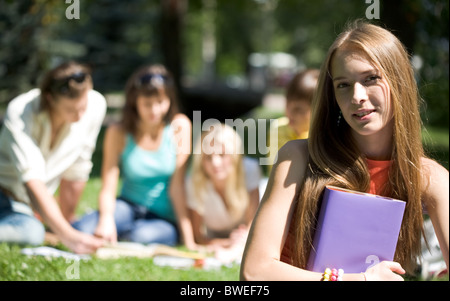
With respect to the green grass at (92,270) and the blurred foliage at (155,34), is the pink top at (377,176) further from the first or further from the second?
the green grass at (92,270)

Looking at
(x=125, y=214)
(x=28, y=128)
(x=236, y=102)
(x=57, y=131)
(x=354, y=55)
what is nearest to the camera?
(x=354, y=55)

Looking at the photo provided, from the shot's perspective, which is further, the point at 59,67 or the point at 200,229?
the point at 200,229

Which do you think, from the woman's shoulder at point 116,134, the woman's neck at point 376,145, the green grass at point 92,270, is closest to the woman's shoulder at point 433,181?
the woman's neck at point 376,145

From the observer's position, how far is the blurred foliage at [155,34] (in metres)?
4.25

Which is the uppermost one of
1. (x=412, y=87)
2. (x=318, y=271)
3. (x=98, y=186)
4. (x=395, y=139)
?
(x=412, y=87)

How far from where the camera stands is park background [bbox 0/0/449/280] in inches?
125

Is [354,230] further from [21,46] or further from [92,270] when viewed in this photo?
[21,46]

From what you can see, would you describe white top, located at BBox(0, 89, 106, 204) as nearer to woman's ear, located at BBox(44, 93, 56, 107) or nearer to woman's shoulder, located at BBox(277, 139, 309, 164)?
woman's ear, located at BBox(44, 93, 56, 107)

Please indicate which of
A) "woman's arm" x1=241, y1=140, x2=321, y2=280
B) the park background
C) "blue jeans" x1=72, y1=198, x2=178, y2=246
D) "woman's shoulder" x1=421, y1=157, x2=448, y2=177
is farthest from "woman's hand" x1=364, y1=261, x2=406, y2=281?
"blue jeans" x1=72, y1=198, x2=178, y2=246

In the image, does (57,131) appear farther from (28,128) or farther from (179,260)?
(179,260)

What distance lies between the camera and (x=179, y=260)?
3680 mm

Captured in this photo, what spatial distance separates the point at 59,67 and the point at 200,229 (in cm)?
160

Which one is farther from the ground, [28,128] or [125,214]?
[28,128]

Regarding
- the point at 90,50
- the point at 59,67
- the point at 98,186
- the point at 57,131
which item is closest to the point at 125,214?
the point at 57,131
